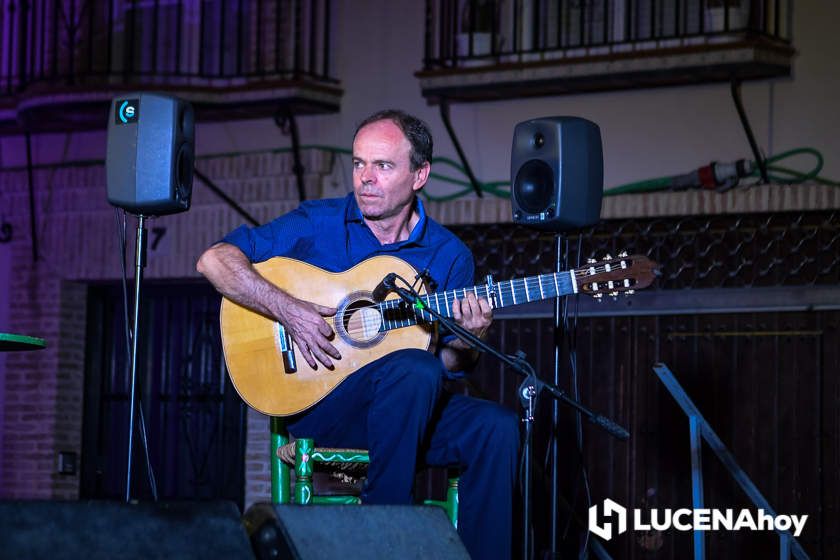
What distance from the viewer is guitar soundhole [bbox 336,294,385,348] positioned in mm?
4207

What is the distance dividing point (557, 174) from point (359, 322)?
796mm

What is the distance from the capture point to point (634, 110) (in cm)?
687

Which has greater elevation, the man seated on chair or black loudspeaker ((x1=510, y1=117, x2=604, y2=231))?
black loudspeaker ((x1=510, y1=117, x2=604, y2=231))

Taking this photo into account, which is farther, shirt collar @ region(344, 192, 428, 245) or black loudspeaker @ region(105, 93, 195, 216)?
shirt collar @ region(344, 192, 428, 245)


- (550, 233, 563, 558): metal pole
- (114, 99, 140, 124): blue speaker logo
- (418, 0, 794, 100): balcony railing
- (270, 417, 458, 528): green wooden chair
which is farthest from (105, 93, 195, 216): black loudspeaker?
(418, 0, 794, 100): balcony railing

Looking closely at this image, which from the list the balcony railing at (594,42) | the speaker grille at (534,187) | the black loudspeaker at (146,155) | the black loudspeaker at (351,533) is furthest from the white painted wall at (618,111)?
the black loudspeaker at (351,533)

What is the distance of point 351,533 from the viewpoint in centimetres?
290

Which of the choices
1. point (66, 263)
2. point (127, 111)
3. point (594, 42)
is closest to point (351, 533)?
point (127, 111)

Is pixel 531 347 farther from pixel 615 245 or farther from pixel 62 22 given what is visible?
pixel 62 22

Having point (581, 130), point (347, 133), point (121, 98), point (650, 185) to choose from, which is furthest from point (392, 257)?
point (347, 133)

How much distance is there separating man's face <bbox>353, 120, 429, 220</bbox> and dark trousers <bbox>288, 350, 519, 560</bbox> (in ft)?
1.96

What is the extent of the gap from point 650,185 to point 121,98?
11.2 feet

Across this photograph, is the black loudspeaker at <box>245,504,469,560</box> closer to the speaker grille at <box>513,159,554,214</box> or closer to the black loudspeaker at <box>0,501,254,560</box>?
the black loudspeaker at <box>0,501,254,560</box>

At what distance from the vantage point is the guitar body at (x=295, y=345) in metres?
4.20
